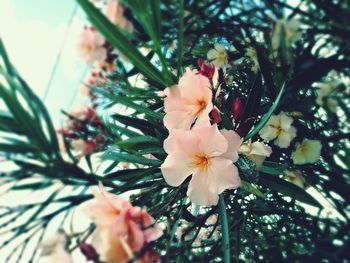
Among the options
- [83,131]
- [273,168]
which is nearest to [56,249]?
[83,131]

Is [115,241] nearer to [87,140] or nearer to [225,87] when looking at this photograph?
[87,140]

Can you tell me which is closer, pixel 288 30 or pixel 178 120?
pixel 288 30

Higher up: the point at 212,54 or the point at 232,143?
the point at 212,54

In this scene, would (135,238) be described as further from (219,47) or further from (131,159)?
(219,47)

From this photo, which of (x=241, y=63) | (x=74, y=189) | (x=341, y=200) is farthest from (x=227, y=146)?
(x=241, y=63)

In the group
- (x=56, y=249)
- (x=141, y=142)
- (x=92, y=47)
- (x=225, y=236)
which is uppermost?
(x=141, y=142)

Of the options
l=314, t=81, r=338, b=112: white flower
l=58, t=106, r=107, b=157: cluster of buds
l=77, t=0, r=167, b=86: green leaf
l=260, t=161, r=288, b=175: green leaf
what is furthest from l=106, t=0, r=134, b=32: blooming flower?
l=260, t=161, r=288, b=175: green leaf

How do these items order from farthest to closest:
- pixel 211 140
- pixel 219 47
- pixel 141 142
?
pixel 219 47, pixel 141 142, pixel 211 140

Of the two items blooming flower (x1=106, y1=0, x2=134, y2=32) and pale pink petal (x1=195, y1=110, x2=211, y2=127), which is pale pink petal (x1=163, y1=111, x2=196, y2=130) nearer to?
pale pink petal (x1=195, y1=110, x2=211, y2=127)
